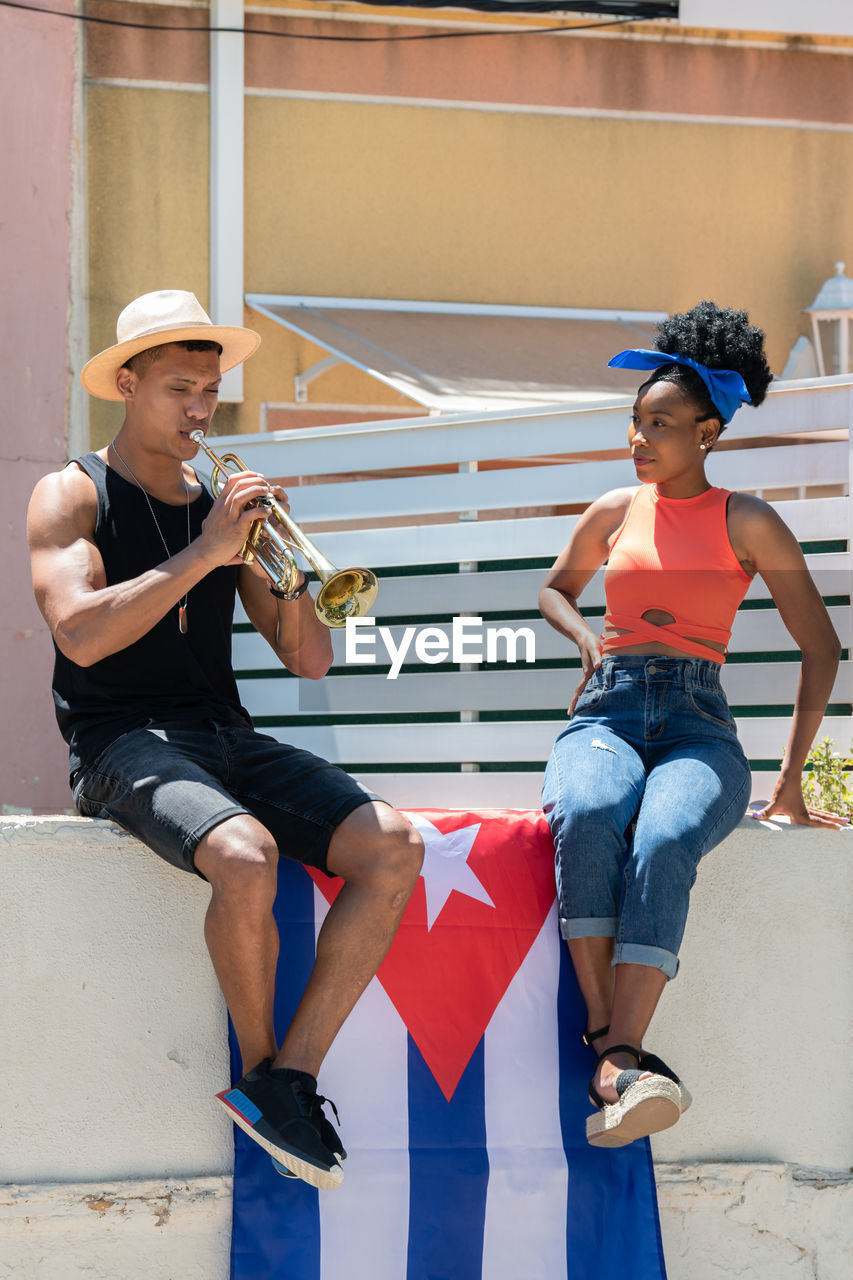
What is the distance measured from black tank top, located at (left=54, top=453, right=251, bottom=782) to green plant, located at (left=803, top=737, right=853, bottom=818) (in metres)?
2.27

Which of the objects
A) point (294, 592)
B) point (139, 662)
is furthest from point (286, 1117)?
point (294, 592)

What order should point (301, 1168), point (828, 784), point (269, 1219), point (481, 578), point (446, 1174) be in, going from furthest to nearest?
point (481, 578) < point (828, 784) < point (446, 1174) < point (269, 1219) < point (301, 1168)

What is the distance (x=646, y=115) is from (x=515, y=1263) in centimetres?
780

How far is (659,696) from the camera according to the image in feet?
13.0

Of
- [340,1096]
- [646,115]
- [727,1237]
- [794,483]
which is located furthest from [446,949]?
[646,115]

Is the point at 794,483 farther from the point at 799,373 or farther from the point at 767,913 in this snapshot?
the point at 799,373

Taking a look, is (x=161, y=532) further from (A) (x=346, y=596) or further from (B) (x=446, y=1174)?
(B) (x=446, y=1174)

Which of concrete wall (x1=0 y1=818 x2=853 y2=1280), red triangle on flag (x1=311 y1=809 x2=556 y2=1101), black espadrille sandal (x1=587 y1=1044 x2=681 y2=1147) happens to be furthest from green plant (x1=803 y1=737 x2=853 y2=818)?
black espadrille sandal (x1=587 y1=1044 x2=681 y2=1147)

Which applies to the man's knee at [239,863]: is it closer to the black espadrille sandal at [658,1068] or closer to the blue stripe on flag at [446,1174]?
the blue stripe on flag at [446,1174]

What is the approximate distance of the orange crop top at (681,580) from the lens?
402 centimetres

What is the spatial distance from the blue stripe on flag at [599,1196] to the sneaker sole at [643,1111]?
0.42 metres

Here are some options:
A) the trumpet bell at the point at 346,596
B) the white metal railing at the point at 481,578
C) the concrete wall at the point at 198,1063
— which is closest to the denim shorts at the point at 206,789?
the concrete wall at the point at 198,1063

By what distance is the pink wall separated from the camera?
838 cm

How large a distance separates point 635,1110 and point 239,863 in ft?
3.38
